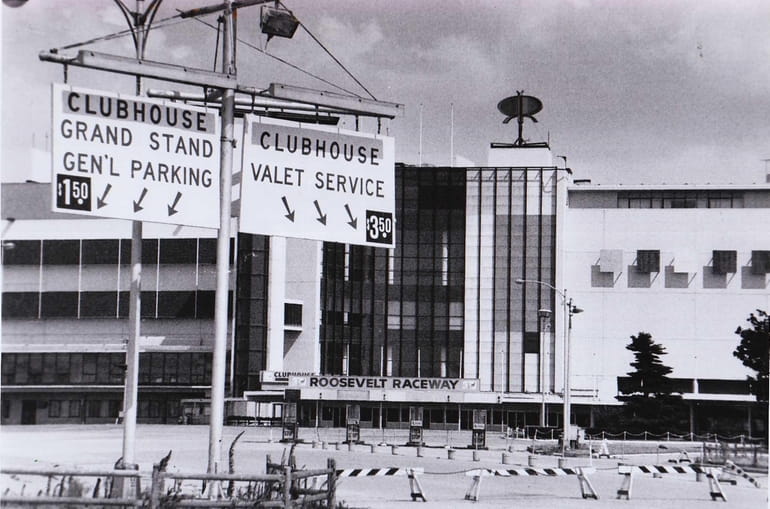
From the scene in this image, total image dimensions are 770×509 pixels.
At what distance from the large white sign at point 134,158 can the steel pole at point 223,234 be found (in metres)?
0.20

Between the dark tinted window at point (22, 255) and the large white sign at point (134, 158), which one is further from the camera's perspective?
the dark tinted window at point (22, 255)

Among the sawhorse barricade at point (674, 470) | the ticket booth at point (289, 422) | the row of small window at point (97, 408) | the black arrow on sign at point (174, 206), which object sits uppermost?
the black arrow on sign at point (174, 206)

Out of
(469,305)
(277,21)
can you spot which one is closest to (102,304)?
(469,305)

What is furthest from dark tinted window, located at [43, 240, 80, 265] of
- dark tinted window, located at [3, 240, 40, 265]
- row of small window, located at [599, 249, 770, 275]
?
row of small window, located at [599, 249, 770, 275]

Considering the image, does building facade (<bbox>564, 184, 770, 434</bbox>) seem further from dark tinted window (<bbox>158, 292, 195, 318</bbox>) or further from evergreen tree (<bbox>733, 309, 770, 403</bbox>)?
dark tinted window (<bbox>158, 292, 195, 318</bbox>)

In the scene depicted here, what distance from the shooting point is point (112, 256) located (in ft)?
215

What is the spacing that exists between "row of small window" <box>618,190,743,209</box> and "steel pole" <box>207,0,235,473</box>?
246ft

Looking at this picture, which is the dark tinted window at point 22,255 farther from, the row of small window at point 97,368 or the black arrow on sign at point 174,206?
the black arrow on sign at point 174,206

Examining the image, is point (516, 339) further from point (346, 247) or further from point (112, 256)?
point (112, 256)

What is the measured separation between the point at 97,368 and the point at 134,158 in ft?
195

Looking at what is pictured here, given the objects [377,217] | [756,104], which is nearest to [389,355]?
[756,104]

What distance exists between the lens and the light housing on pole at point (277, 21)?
52.5 feet

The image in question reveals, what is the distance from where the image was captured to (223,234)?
15688mm

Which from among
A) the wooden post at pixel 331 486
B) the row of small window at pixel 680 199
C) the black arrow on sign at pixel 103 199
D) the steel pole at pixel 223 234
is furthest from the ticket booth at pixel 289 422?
the row of small window at pixel 680 199
